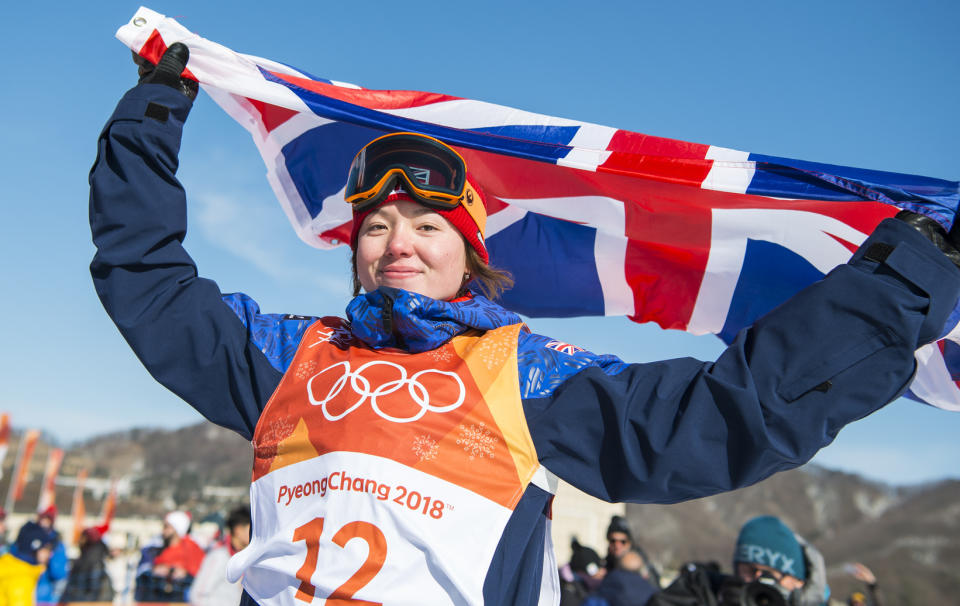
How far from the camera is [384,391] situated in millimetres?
1709

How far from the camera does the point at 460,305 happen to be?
71.3 inches

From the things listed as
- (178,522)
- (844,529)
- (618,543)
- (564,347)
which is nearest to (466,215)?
(564,347)

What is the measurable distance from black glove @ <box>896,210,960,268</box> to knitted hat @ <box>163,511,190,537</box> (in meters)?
8.46

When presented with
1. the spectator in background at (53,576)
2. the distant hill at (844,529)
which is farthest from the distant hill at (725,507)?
the spectator in background at (53,576)

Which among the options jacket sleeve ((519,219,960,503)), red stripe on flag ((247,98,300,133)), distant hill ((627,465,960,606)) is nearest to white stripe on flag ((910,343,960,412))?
jacket sleeve ((519,219,960,503))

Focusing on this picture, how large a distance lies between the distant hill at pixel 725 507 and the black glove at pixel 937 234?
26.1 metres

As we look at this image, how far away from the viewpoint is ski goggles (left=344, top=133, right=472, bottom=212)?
2.08m

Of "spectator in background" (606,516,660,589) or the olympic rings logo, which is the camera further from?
"spectator in background" (606,516,660,589)

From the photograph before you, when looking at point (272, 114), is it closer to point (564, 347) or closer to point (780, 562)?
point (564, 347)

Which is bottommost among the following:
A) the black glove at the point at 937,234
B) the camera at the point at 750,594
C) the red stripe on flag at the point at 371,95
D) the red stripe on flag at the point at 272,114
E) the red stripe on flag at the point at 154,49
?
the camera at the point at 750,594

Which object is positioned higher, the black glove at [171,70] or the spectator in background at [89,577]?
the black glove at [171,70]

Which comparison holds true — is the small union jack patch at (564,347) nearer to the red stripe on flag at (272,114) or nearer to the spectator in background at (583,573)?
the red stripe on flag at (272,114)

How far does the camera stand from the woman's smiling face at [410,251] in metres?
2.02

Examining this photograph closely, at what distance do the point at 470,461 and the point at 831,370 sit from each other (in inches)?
28.3
